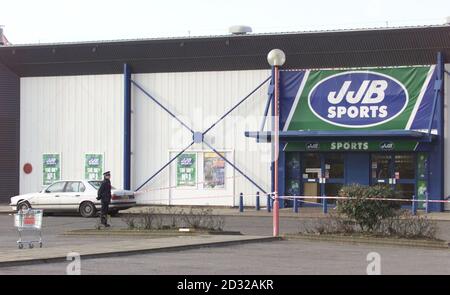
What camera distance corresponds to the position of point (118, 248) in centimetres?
1524

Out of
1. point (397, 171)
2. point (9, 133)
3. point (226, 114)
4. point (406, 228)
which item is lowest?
point (406, 228)

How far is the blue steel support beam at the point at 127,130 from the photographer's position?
34219mm

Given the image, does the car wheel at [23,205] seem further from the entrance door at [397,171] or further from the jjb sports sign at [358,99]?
the entrance door at [397,171]

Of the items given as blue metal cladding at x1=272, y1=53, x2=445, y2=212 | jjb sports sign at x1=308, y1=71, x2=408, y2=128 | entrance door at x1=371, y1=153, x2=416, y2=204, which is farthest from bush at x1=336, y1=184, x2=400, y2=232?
jjb sports sign at x1=308, y1=71, x2=408, y2=128

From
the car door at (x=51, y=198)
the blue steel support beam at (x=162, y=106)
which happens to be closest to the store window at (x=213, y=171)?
the blue steel support beam at (x=162, y=106)

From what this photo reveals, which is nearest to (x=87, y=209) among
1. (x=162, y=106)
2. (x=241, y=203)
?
(x=241, y=203)

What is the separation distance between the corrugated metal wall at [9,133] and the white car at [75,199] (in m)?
8.07

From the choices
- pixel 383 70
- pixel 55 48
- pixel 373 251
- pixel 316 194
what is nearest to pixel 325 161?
pixel 316 194

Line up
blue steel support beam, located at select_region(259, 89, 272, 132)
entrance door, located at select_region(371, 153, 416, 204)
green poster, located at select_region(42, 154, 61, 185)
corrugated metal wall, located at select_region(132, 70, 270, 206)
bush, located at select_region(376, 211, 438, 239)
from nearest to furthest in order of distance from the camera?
1. bush, located at select_region(376, 211, 438, 239)
2. entrance door, located at select_region(371, 153, 416, 204)
3. blue steel support beam, located at select_region(259, 89, 272, 132)
4. corrugated metal wall, located at select_region(132, 70, 270, 206)
5. green poster, located at select_region(42, 154, 61, 185)

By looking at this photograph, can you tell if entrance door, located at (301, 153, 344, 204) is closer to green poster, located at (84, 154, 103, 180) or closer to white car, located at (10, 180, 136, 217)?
white car, located at (10, 180, 136, 217)

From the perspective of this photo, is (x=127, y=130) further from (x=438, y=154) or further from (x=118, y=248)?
(x=118, y=248)

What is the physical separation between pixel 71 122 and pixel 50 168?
2407mm

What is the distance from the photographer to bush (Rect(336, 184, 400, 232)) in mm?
17484

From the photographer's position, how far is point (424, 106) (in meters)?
30.7
